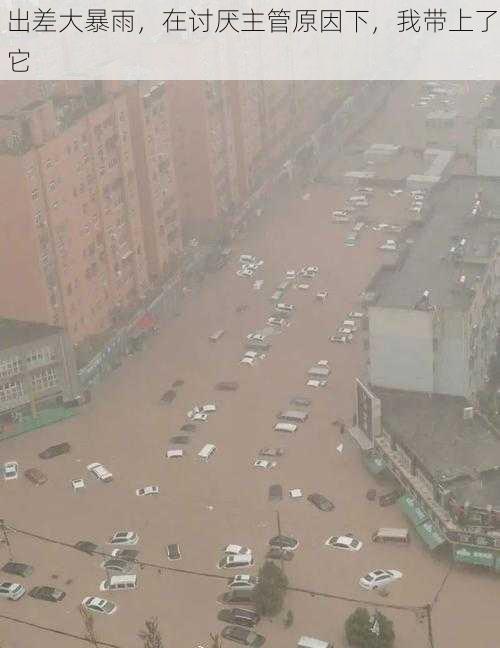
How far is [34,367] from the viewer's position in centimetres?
2633

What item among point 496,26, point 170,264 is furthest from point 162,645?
point 496,26

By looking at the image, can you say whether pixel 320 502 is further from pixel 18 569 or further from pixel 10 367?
pixel 10 367

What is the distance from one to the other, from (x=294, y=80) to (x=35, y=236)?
743 inches

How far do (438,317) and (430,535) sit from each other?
472 cm

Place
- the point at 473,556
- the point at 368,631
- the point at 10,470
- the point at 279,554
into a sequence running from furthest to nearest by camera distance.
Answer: the point at 10,470
the point at 279,554
the point at 473,556
the point at 368,631

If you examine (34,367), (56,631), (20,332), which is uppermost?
(20,332)

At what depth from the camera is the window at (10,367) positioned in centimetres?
2584

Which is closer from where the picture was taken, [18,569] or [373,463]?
[18,569]

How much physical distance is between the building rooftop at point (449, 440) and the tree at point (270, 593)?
12.1 feet

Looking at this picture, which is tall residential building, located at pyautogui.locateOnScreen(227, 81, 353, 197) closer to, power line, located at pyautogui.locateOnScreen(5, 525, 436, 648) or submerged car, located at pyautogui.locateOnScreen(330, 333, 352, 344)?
submerged car, located at pyautogui.locateOnScreen(330, 333, 352, 344)

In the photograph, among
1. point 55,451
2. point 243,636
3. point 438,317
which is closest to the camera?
point 243,636

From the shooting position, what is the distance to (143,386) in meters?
27.9

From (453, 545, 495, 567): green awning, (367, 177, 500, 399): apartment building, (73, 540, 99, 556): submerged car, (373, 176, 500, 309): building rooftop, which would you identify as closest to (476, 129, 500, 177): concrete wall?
(373, 176, 500, 309): building rooftop

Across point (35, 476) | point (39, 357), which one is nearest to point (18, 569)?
point (35, 476)
